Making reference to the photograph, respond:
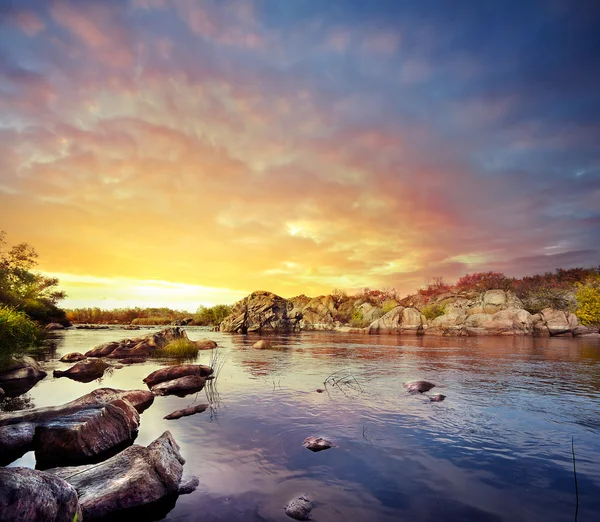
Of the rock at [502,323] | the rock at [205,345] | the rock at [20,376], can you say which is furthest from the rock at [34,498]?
the rock at [502,323]

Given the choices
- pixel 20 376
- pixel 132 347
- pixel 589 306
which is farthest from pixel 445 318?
pixel 20 376

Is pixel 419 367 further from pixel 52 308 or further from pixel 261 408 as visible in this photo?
pixel 52 308

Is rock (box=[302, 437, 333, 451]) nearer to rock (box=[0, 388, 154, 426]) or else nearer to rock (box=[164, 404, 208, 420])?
rock (box=[164, 404, 208, 420])

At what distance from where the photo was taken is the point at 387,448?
939 cm

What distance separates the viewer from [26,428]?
918 cm

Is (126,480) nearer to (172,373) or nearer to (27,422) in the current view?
(27,422)

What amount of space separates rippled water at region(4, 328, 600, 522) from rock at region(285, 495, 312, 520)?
6.6 inches

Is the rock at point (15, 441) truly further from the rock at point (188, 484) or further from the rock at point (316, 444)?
the rock at point (316, 444)

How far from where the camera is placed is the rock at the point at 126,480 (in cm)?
581

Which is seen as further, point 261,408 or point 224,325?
point 224,325

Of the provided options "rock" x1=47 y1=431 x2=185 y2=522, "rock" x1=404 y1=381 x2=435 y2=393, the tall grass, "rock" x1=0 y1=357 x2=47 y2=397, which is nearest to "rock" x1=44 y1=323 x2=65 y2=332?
the tall grass

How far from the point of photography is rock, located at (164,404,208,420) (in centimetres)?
1219

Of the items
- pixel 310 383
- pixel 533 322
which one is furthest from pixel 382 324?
pixel 310 383

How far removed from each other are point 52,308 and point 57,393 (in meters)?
74.4
